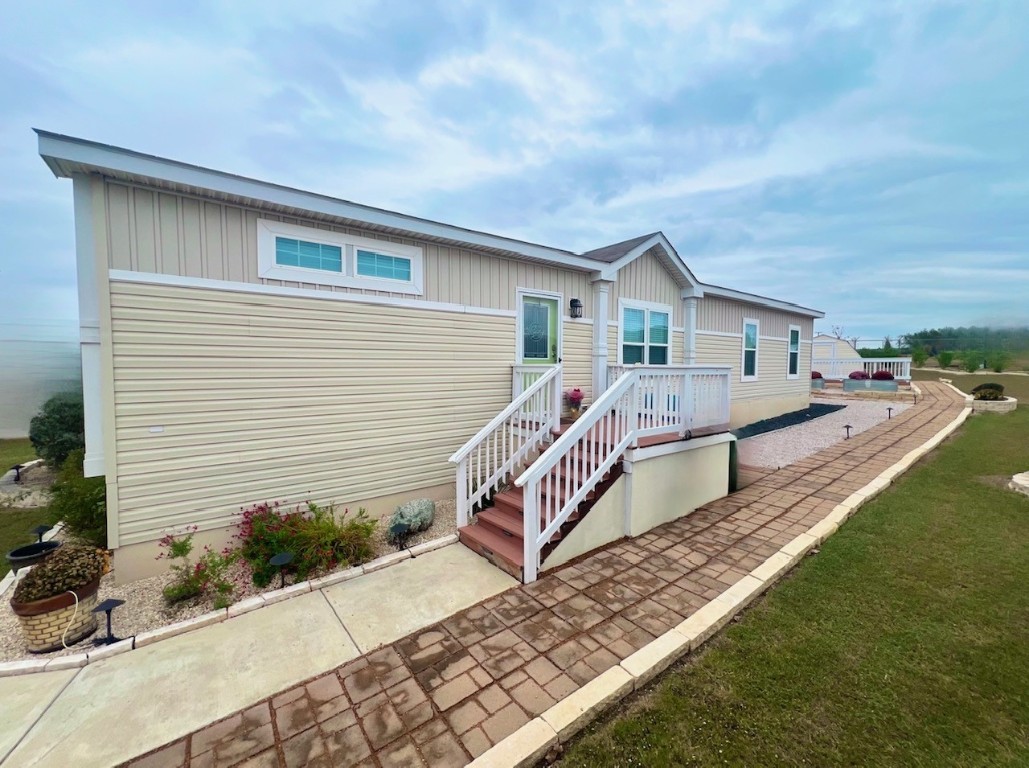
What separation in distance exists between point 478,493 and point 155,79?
7322 millimetres

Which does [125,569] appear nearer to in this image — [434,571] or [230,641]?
[230,641]

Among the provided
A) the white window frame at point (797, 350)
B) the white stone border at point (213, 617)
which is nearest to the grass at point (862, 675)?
the white stone border at point (213, 617)

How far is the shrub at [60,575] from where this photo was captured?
296 centimetres

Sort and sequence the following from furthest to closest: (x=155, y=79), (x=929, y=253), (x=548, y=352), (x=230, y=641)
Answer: (x=929, y=253), (x=548, y=352), (x=155, y=79), (x=230, y=641)

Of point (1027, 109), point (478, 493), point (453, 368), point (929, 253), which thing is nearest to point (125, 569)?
point (478, 493)

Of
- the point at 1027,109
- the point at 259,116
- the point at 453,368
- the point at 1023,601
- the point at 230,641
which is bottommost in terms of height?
the point at 230,641

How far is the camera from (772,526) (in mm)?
4609

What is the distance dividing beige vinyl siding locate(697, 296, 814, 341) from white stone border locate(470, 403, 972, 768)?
672cm

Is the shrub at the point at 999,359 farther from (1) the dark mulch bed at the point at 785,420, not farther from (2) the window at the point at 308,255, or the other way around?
(2) the window at the point at 308,255

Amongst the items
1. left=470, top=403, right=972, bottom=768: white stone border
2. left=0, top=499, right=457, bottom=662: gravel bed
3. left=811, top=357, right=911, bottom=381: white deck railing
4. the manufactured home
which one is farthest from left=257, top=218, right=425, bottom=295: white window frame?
left=811, top=357, right=911, bottom=381: white deck railing

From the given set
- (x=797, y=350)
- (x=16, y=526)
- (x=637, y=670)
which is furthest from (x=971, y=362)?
(x=16, y=526)

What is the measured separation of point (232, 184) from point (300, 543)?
3777 millimetres

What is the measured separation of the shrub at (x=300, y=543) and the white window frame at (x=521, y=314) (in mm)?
3464

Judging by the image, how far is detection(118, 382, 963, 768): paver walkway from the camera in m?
2.07
